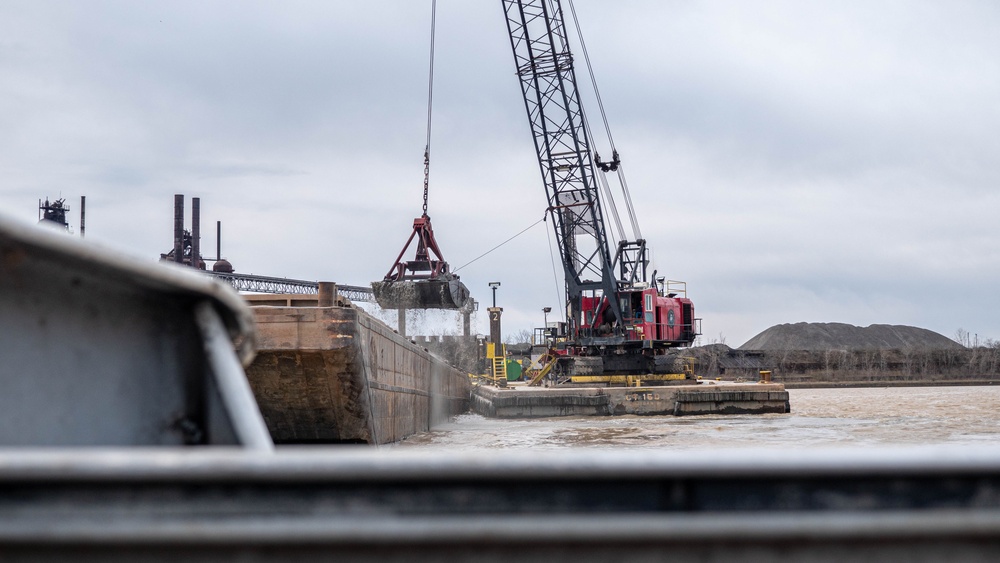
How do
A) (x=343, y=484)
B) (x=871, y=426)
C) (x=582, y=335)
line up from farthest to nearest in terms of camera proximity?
1. (x=582, y=335)
2. (x=871, y=426)
3. (x=343, y=484)

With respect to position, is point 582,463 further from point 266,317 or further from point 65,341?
point 266,317

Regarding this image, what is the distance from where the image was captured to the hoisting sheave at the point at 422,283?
811 inches

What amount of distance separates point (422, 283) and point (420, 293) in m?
0.35

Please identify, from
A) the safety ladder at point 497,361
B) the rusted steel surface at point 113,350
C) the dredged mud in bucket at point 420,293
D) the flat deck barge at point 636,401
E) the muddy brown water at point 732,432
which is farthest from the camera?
the safety ladder at point 497,361

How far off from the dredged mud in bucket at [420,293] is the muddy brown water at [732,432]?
334 cm

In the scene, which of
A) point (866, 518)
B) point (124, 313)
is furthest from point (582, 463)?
point (124, 313)

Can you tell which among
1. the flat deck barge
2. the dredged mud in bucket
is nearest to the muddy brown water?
the flat deck barge

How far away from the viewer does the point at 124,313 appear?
7.01ft

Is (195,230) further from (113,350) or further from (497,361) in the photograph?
(113,350)

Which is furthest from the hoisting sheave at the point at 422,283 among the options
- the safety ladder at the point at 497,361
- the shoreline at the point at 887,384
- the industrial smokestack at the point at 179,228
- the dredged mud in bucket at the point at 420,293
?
the shoreline at the point at 887,384

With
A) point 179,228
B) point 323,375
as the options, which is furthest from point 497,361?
point 323,375

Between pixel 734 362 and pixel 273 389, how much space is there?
2454 inches

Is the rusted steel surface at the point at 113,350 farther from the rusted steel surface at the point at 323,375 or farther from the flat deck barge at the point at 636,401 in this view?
the flat deck barge at the point at 636,401

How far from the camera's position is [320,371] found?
9.30m
